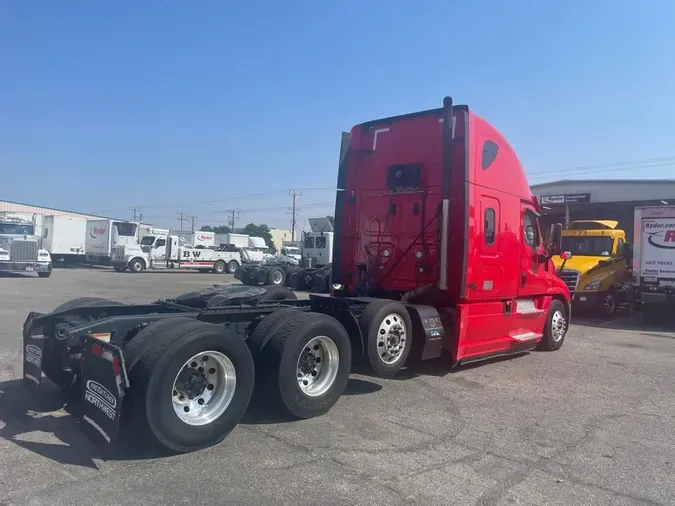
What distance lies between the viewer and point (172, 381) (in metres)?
4.79

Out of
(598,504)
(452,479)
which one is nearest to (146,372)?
(452,479)

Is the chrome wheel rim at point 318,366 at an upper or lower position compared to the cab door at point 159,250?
lower

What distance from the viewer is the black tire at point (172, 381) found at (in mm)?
4656

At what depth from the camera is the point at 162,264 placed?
125ft

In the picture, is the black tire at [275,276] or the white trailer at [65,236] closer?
the black tire at [275,276]

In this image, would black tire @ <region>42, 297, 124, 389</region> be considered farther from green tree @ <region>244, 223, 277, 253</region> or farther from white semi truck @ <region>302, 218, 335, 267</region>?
green tree @ <region>244, 223, 277, 253</region>

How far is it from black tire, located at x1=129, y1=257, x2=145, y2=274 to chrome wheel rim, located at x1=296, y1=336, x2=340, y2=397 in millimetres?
32517

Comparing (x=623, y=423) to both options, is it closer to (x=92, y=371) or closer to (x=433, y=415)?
(x=433, y=415)

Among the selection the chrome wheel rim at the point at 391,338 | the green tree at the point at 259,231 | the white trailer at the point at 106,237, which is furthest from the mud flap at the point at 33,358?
the green tree at the point at 259,231

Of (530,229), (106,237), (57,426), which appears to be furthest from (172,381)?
(106,237)

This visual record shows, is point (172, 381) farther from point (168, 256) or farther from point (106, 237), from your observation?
point (106, 237)

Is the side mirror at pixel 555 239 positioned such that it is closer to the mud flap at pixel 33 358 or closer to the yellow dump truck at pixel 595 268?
the yellow dump truck at pixel 595 268

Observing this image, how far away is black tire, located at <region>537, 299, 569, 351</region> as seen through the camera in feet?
33.8

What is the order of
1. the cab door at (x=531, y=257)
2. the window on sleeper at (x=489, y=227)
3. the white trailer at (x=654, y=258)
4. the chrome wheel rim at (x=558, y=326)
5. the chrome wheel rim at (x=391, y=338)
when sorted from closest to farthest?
the chrome wheel rim at (x=391, y=338)
the window on sleeper at (x=489, y=227)
the cab door at (x=531, y=257)
the chrome wheel rim at (x=558, y=326)
the white trailer at (x=654, y=258)
